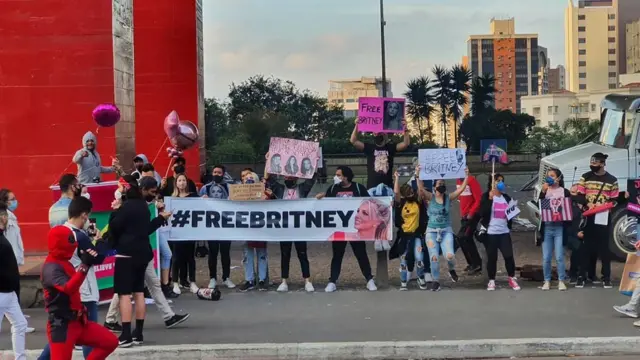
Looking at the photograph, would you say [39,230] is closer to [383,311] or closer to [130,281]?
[130,281]

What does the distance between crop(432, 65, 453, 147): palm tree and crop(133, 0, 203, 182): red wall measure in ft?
137

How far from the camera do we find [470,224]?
11.8 meters

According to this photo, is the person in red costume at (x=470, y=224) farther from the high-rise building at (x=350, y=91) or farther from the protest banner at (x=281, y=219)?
the high-rise building at (x=350, y=91)

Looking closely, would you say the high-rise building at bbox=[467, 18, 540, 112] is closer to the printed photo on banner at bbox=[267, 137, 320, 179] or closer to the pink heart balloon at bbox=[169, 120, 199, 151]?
the pink heart balloon at bbox=[169, 120, 199, 151]

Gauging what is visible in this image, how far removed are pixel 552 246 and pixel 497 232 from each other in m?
0.81

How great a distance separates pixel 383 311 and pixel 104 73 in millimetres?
6539

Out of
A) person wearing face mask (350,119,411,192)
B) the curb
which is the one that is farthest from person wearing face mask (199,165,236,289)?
the curb

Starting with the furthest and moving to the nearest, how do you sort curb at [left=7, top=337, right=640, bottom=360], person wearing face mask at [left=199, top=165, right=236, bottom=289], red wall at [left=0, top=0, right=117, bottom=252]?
red wall at [left=0, top=0, right=117, bottom=252], person wearing face mask at [left=199, top=165, right=236, bottom=289], curb at [left=7, top=337, right=640, bottom=360]

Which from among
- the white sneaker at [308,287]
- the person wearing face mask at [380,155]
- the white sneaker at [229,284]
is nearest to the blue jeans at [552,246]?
the person wearing face mask at [380,155]

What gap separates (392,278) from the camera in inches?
476

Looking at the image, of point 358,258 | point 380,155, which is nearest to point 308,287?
point 358,258

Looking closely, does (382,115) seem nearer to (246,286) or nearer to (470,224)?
(470,224)

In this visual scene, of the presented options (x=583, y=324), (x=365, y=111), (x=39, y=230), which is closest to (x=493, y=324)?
(x=583, y=324)

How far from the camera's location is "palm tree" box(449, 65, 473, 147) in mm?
59562
